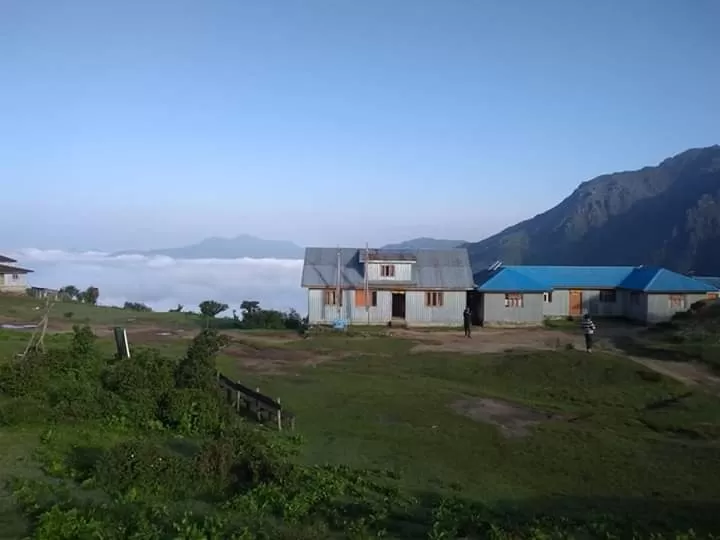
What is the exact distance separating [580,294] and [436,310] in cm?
969

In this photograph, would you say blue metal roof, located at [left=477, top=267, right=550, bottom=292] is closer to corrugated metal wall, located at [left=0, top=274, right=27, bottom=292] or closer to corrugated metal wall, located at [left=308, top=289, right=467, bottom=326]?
corrugated metal wall, located at [left=308, top=289, right=467, bottom=326]

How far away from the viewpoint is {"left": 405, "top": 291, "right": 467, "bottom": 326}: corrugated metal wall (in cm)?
4028

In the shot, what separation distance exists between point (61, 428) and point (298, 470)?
5895 mm

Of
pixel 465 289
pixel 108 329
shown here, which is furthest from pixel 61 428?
pixel 465 289

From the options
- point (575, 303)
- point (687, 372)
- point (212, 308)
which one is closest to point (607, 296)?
point (575, 303)

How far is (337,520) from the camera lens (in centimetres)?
923

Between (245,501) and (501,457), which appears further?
(501,457)

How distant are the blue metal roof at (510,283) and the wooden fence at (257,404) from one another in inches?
937

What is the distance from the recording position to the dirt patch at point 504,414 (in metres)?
17.1

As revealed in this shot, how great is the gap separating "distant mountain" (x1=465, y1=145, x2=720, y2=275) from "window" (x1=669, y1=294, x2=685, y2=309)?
44.4m

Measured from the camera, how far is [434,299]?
40469 millimetres

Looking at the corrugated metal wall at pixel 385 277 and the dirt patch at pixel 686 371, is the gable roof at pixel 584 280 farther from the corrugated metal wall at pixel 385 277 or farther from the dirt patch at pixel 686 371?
the dirt patch at pixel 686 371

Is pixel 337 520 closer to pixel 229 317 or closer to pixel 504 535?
pixel 504 535

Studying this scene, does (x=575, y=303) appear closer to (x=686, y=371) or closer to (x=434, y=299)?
(x=434, y=299)
